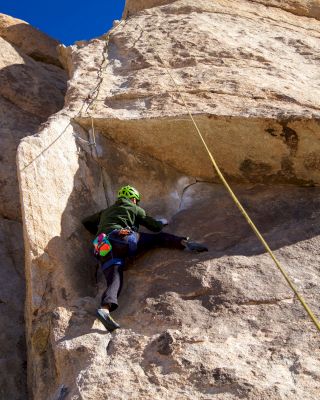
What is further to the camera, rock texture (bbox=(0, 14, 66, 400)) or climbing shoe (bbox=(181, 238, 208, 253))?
rock texture (bbox=(0, 14, 66, 400))

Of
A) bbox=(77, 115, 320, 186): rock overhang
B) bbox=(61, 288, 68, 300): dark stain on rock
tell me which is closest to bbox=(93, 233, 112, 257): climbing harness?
bbox=(61, 288, 68, 300): dark stain on rock

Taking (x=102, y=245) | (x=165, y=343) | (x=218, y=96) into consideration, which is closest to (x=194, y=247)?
(x=102, y=245)

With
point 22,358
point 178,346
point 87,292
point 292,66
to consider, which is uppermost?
point 292,66

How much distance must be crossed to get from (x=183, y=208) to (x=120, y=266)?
4.44ft

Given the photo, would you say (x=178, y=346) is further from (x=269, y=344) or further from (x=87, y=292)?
Answer: (x=87, y=292)

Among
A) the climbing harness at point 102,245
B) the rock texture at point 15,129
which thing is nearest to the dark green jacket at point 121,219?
the climbing harness at point 102,245

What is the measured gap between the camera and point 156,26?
9281 mm

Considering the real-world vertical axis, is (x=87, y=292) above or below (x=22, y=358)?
above

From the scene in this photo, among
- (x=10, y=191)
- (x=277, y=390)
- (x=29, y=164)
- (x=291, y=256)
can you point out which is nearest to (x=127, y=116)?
(x=29, y=164)

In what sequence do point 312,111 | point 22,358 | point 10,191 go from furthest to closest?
point 10,191 → point 312,111 → point 22,358

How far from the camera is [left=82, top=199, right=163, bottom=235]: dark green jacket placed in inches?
235

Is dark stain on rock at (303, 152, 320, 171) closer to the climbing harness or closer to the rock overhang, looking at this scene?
the rock overhang

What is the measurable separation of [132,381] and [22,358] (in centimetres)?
192

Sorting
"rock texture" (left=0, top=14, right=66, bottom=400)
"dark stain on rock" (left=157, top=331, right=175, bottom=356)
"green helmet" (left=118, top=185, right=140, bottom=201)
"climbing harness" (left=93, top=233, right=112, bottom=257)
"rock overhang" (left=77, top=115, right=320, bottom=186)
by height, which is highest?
"rock overhang" (left=77, top=115, right=320, bottom=186)
